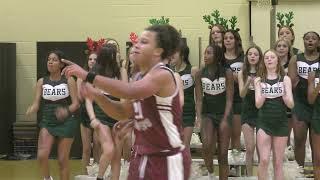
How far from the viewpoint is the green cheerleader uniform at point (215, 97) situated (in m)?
7.35

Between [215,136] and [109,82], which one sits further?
[215,136]

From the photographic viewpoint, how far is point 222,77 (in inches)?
290

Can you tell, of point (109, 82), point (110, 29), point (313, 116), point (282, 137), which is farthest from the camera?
point (110, 29)

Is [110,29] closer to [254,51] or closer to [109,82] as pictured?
[254,51]

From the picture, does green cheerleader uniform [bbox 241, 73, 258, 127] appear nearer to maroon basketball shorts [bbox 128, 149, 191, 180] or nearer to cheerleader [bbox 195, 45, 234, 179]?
cheerleader [bbox 195, 45, 234, 179]

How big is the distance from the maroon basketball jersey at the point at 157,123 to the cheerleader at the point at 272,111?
3.41 m

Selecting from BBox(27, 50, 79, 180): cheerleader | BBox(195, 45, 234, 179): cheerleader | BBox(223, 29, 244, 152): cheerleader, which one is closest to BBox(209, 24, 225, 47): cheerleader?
BBox(223, 29, 244, 152): cheerleader

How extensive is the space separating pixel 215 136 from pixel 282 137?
3.37ft

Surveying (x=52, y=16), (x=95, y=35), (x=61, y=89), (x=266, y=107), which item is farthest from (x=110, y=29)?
(x=266, y=107)

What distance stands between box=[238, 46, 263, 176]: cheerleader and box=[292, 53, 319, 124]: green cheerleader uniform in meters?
0.49

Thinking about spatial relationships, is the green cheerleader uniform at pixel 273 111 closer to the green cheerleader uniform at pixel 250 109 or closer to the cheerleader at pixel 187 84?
the green cheerleader uniform at pixel 250 109

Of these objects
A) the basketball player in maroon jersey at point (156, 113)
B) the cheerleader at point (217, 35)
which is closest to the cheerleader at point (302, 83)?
the cheerleader at point (217, 35)

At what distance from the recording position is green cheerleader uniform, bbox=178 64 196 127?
7398mm

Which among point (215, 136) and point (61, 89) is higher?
point (61, 89)
